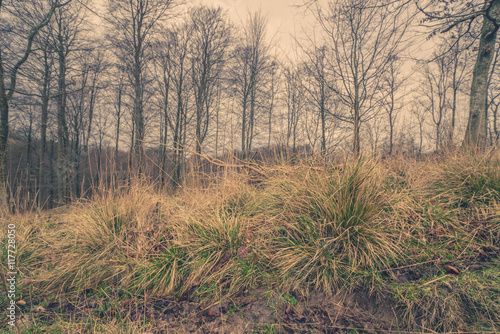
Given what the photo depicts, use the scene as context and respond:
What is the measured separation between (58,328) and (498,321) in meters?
3.38

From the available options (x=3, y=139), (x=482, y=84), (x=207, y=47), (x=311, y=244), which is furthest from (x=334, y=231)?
(x=207, y=47)

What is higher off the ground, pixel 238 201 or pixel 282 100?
pixel 282 100

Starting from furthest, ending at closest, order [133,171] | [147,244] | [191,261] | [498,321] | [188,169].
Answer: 1. [188,169]
2. [133,171]
3. [147,244]
4. [191,261]
5. [498,321]

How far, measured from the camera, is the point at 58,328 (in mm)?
1898

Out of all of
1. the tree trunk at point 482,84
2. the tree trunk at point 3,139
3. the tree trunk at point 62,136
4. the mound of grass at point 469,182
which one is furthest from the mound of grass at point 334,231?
the tree trunk at point 62,136

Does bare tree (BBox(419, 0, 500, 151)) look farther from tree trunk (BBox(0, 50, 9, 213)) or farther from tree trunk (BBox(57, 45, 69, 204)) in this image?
tree trunk (BBox(57, 45, 69, 204))

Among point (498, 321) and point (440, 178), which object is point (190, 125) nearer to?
point (440, 178)

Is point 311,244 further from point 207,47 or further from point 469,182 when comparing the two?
point 207,47

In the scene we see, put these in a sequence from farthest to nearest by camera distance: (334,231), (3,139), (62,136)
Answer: (62,136)
(3,139)
(334,231)

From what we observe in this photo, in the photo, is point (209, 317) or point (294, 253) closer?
point (209, 317)

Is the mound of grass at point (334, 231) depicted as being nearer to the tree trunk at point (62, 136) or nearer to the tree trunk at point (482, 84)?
the tree trunk at point (482, 84)

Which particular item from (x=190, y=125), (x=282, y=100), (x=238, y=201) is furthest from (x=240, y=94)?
(x=238, y=201)

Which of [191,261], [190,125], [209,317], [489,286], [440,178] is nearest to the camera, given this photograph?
[489,286]

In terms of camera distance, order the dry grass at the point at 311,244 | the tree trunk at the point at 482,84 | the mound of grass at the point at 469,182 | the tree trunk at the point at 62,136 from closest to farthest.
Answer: the dry grass at the point at 311,244
the mound of grass at the point at 469,182
the tree trunk at the point at 482,84
the tree trunk at the point at 62,136
